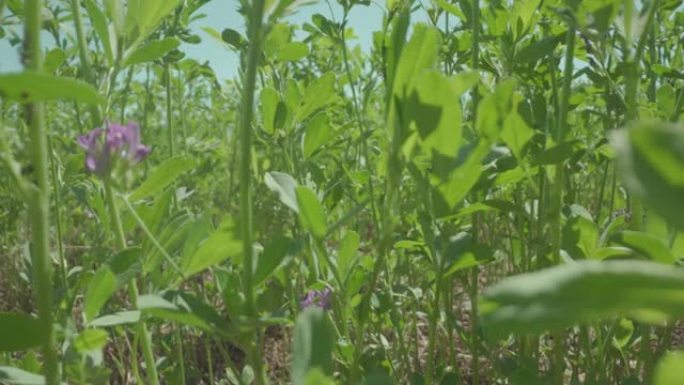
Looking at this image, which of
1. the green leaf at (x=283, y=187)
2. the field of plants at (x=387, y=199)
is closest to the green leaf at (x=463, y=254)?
the field of plants at (x=387, y=199)

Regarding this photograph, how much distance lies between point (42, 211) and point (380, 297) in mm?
750

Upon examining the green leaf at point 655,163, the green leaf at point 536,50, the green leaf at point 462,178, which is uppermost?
the green leaf at point 536,50

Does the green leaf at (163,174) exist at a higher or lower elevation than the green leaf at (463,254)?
higher

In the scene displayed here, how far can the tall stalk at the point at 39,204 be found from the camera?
69 cm

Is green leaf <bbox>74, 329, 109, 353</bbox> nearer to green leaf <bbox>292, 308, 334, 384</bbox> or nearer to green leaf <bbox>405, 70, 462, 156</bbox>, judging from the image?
green leaf <bbox>292, 308, 334, 384</bbox>

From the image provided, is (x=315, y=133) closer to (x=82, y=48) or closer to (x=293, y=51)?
(x=293, y=51)

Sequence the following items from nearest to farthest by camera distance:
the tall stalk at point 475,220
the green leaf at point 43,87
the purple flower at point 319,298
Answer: the green leaf at point 43,87
the tall stalk at point 475,220
the purple flower at point 319,298

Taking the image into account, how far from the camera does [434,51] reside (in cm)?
73

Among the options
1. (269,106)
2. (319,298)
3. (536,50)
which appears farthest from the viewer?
(319,298)

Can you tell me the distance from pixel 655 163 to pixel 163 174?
0.80 metres

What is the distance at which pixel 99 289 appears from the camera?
2.77ft

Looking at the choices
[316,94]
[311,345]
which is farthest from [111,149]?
[316,94]

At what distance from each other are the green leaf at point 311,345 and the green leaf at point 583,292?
351 millimetres

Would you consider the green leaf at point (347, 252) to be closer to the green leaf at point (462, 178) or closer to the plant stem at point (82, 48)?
the green leaf at point (462, 178)
